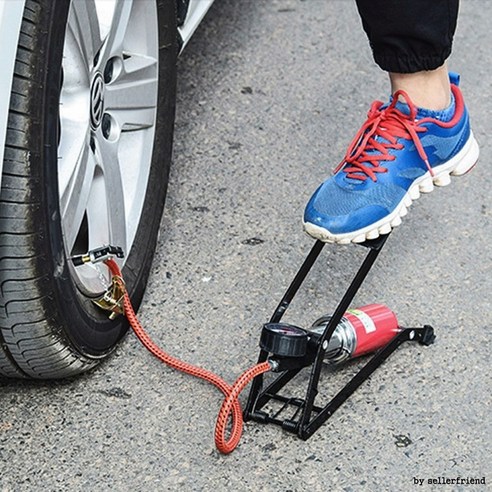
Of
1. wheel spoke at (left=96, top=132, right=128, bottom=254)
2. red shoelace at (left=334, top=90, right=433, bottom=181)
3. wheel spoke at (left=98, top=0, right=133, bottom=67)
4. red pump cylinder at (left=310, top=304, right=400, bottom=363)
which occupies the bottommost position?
red pump cylinder at (left=310, top=304, right=400, bottom=363)

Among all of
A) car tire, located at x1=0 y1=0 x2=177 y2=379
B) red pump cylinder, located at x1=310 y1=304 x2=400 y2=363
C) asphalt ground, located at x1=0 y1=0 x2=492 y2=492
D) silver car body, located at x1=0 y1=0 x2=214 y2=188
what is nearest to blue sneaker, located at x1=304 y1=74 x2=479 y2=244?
red pump cylinder, located at x1=310 y1=304 x2=400 y2=363

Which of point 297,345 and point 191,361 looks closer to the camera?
point 297,345

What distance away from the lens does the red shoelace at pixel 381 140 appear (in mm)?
2059

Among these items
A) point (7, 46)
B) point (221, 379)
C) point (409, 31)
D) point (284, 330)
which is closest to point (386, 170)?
point (409, 31)

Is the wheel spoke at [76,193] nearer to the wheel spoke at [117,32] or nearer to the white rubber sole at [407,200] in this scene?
the wheel spoke at [117,32]

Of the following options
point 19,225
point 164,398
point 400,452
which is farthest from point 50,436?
point 400,452

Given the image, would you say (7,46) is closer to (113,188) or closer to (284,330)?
(113,188)

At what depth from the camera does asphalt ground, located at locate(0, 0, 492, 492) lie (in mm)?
1889

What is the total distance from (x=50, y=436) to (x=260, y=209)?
86 cm

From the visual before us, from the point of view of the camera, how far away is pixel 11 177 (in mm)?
1650

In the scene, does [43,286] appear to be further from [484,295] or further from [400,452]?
[484,295]

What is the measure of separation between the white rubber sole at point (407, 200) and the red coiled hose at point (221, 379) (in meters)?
0.27

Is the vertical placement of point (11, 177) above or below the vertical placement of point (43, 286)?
above

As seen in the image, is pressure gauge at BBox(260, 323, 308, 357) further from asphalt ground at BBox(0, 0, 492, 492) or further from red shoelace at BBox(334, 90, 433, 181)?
red shoelace at BBox(334, 90, 433, 181)
